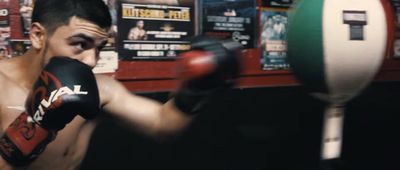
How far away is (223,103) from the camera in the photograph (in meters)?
4.69

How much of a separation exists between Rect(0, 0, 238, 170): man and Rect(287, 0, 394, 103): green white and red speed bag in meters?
0.41

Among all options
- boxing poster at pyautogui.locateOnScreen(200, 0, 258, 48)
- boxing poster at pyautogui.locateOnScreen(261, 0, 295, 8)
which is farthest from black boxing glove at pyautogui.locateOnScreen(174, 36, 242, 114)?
boxing poster at pyautogui.locateOnScreen(261, 0, 295, 8)

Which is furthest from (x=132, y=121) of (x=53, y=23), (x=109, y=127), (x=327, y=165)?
(x=109, y=127)

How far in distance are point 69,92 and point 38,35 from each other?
1.53 feet

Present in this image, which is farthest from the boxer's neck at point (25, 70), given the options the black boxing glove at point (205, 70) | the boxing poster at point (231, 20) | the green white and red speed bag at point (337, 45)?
the boxing poster at point (231, 20)

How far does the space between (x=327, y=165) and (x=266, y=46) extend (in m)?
2.28

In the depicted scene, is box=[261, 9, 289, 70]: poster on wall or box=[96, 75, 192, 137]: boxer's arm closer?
box=[96, 75, 192, 137]: boxer's arm

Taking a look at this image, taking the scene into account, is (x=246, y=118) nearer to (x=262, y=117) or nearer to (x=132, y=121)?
(x=262, y=117)

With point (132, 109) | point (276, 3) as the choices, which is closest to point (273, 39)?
point (276, 3)

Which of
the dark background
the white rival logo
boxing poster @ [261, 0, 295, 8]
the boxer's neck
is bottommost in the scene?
the dark background

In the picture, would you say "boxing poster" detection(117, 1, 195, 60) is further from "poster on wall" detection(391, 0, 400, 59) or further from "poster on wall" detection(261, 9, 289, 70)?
"poster on wall" detection(391, 0, 400, 59)

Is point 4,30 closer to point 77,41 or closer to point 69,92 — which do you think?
point 77,41

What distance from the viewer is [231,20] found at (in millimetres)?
4543

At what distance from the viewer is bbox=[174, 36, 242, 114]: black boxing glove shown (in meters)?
2.13
